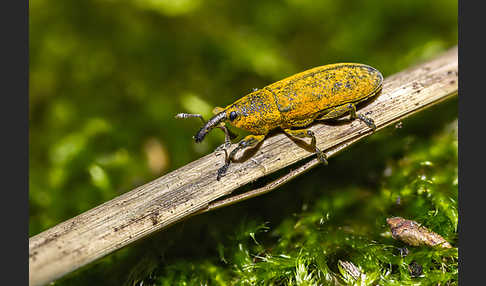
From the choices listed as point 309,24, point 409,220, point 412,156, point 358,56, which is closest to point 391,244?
point 409,220

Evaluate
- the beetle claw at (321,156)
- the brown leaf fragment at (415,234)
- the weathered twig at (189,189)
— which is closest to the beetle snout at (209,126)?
the weathered twig at (189,189)

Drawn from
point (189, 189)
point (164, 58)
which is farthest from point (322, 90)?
point (164, 58)

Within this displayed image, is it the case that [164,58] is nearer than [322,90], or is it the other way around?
[322,90]

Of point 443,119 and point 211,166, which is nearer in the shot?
point 211,166

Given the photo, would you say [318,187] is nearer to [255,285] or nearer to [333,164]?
[333,164]

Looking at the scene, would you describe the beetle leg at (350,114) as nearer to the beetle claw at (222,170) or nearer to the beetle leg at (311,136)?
the beetle leg at (311,136)

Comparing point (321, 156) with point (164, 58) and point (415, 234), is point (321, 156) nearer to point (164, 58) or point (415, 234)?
point (415, 234)
